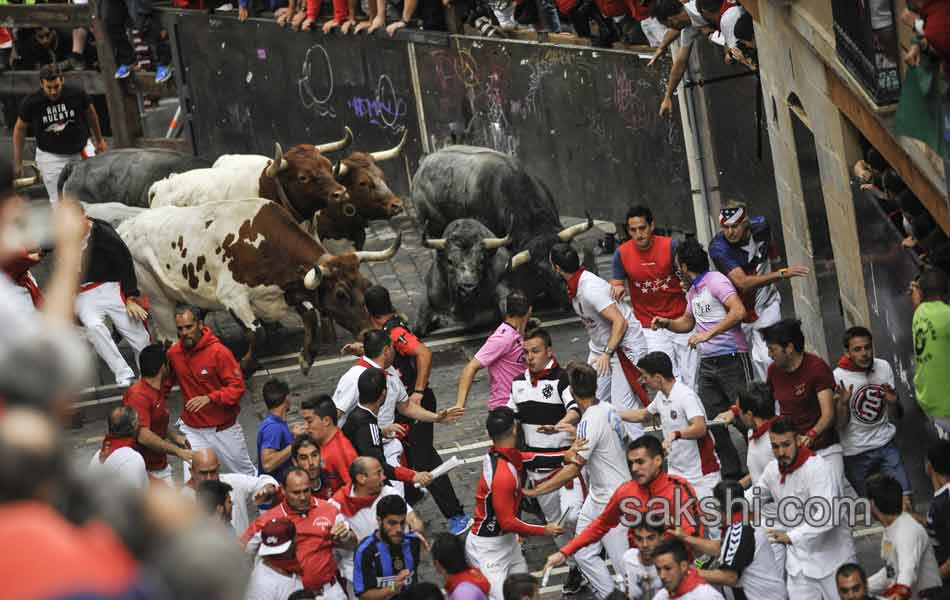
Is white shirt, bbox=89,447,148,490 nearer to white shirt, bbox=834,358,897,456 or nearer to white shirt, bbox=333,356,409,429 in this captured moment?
white shirt, bbox=333,356,409,429

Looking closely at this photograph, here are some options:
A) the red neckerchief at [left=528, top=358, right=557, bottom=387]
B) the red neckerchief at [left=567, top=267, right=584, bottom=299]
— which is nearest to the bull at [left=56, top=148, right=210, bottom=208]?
Result: the red neckerchief at [left=567, top=267, right=584, bottom=299]

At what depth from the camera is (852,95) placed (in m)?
11.2

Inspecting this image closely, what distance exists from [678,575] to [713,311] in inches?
180

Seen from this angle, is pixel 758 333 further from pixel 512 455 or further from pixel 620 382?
pixel 512 455

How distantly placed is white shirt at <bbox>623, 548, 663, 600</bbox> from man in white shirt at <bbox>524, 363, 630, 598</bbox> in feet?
2.33

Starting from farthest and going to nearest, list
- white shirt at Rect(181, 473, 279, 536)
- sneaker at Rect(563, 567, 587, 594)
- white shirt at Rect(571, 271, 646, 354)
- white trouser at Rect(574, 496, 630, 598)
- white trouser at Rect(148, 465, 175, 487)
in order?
white shirt at Rect(571, 271, 646, 354) → white trouser at Rect(148, 465, 175, 487) → sneaker at Rect(563, 567, 587, 594) → white shirt at Rect(181, 473, 279, 536) → white trouser at Rect(574, 496, 630, 598)

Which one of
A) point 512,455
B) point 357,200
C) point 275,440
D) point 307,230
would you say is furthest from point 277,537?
point 357,200

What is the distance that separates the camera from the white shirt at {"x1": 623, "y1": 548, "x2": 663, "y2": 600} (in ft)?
28.8

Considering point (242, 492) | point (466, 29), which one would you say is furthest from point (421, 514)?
point (466, 29)

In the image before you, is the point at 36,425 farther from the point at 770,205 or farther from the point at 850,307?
the point at 770,205

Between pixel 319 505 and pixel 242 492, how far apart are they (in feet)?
4.32

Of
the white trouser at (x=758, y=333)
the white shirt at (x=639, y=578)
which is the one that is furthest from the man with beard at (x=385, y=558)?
the white trouser at (x=758, y=333)

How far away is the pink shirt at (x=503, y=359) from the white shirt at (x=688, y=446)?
183 cm

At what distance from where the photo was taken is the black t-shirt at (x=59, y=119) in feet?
63.7
